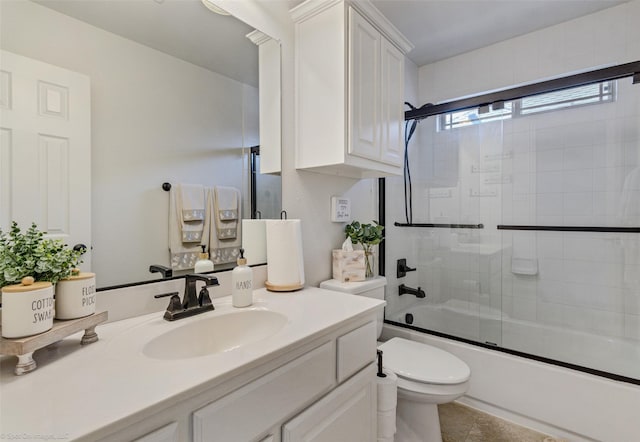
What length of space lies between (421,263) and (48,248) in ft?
7.18

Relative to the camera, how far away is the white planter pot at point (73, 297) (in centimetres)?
74

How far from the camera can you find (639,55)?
1.82 metres

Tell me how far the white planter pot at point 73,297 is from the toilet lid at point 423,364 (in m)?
1.26

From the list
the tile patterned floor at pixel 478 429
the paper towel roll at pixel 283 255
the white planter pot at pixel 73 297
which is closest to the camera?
the white planter pot at pixel 73 297

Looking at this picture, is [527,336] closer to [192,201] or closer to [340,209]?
[340,209]

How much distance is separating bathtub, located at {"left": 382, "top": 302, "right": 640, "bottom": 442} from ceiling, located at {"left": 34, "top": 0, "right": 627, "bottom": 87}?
6.19ft

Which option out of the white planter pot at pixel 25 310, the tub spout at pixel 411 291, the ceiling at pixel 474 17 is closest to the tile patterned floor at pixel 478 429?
the tub spout at pixel 411 291

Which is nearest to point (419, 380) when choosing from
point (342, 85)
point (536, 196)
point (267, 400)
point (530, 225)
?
point (267, 400)

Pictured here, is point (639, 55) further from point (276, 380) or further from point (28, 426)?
point (28, 426)

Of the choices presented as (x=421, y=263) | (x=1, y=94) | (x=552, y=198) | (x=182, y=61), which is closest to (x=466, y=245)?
(x=421, y=263)

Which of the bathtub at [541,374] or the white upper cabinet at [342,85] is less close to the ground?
the white upper cabinet at [342,85]

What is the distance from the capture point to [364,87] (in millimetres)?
1438

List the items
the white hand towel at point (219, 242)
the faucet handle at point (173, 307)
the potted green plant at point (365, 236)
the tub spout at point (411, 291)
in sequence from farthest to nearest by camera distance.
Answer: the tub spout at point (411, 291)
the potted green plant at point (365, 236)
the white hand towel at point (219, 242)
the faucet handle at point (173, 307)

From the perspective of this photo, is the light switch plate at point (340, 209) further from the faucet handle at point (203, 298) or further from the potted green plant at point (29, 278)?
the potted green plant at point (29, 278)
